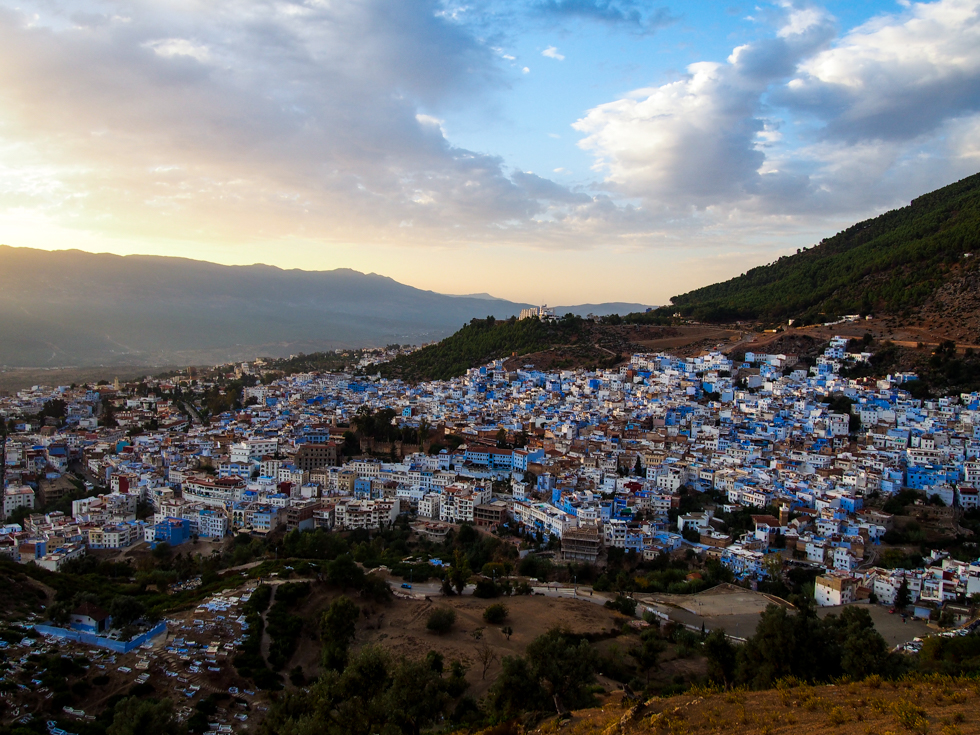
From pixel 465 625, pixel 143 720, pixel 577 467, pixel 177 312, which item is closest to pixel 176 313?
pixel 177 312

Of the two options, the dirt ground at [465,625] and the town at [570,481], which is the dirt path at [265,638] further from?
the dirt ground at [465,625]

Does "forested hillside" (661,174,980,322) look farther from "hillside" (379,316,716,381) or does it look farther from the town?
the town

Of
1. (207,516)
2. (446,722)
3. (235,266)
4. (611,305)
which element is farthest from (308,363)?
(235,266)

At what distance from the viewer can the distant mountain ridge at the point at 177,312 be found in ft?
248

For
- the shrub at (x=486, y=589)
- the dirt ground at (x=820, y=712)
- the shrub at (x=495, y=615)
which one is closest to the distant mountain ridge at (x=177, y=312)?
the shrub at (x=486, y=589)

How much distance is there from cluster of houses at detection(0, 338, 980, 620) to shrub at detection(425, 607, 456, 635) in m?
4.43

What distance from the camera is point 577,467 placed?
20.9 meters

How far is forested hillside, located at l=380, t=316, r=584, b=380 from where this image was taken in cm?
3891

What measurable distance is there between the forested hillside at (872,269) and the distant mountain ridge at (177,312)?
55994mm

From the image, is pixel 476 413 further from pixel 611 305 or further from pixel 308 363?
pixel 611 305

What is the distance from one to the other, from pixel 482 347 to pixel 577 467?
66.5 feet

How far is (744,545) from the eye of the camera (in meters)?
15.8

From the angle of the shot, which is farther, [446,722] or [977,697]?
[446,722]

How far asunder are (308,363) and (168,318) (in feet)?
175
